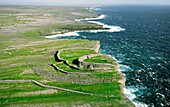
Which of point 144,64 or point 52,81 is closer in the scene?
point 52,81

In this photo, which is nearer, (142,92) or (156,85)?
(142,92)

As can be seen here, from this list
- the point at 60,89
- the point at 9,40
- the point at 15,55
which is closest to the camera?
the point at 60,89

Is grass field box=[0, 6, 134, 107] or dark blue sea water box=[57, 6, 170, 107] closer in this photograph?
grass field box=[0, 6, 134, 107]

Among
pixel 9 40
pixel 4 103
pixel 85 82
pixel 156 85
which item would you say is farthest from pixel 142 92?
pixel 9 40

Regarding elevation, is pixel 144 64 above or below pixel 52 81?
above

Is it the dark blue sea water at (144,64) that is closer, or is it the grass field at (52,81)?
the grass field at (52,81)

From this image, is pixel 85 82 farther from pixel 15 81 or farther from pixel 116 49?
pixel 116 49

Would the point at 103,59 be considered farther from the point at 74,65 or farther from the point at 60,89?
the point at 60,89

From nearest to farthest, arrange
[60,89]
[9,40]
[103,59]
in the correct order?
[60,89], [103,59], [9,40]

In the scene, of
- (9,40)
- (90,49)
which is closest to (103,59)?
(90,49)
